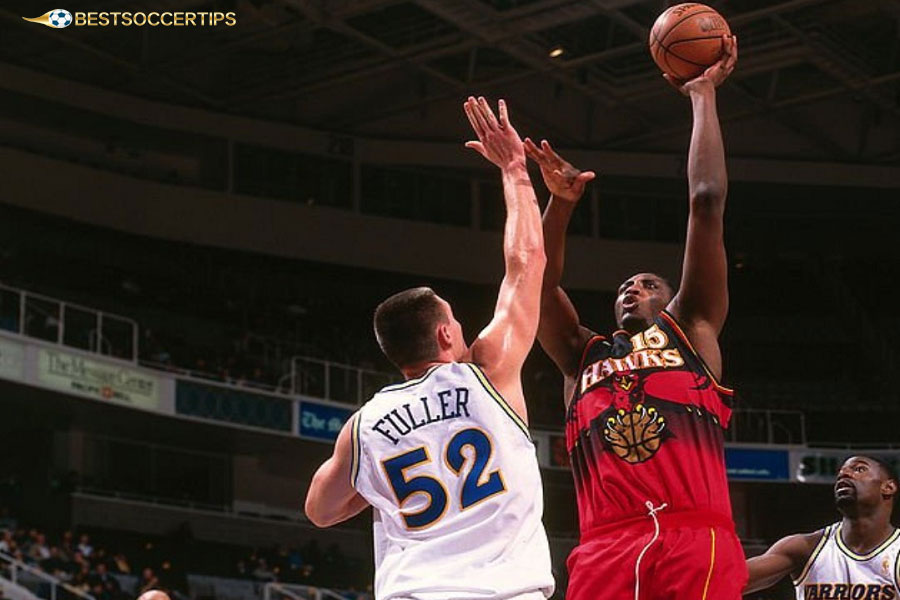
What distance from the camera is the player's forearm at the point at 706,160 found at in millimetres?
5195

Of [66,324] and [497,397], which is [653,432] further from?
[66,324]

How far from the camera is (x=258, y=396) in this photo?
2597 centimetres

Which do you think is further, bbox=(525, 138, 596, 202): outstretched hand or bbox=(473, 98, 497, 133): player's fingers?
bbox=(525, 138, 596, 202): outstretched hand

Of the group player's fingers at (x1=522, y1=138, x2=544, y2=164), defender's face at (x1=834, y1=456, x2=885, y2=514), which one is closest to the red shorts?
player's fingers at (x1=522, y1=138, x2=544, y2=164)

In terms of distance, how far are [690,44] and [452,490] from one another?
6.80 feet

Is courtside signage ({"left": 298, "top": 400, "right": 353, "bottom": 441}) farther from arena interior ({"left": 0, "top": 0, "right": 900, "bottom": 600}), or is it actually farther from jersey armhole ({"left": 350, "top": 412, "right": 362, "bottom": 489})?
jersey armhole ({"left": 350, "top": 412, "right": 362, "bottom": 489})

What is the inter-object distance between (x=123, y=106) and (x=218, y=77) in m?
1.99

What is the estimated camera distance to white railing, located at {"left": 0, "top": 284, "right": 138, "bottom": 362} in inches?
925

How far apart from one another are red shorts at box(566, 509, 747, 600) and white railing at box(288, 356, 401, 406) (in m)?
21.7

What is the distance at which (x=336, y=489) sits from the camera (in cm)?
455

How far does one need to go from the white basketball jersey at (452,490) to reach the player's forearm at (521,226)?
44 centimetres

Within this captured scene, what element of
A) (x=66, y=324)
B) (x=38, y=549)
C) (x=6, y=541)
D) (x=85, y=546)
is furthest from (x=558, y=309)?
(x=66, y=324)

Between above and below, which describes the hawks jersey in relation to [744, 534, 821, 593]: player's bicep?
above

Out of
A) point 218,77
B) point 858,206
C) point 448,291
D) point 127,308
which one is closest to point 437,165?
point 448,291
